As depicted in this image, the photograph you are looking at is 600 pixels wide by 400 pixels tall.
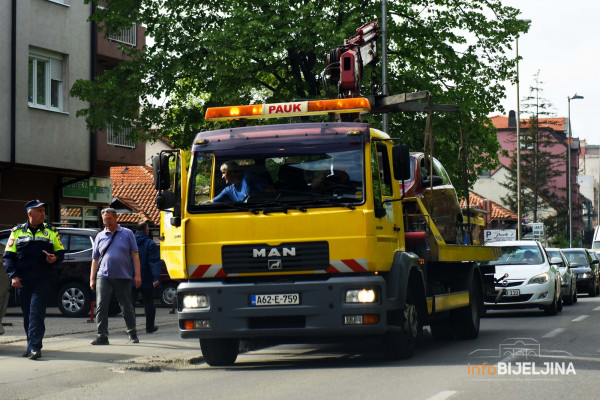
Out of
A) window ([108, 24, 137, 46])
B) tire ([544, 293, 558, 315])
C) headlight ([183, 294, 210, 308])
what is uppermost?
window ([108, 24, 137, 46])

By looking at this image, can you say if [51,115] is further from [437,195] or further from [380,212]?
[380,212]

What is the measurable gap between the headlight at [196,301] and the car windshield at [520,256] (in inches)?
460

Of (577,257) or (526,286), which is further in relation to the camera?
(577,257)

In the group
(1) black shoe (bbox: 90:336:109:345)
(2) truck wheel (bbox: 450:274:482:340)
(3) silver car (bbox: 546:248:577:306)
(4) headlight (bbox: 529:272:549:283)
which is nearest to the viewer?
(1) black shoe (bbox: 90:336:109:345)

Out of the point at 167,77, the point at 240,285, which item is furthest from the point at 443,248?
the point at 167,77

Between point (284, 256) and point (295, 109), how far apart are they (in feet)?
7.08

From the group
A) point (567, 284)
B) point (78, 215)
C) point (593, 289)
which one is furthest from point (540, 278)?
point (78, 215)

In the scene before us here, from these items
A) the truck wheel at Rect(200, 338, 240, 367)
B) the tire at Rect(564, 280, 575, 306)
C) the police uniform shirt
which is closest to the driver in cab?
the truck wheel at Rect(200, 338, 240, 367)

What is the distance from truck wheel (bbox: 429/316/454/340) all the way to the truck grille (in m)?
4.53

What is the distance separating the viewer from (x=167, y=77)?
95.4 feet

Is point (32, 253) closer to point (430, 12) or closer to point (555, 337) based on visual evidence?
point (555, 337)

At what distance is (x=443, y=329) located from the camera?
50.6ft

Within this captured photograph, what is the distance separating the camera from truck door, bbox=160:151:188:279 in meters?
11.6

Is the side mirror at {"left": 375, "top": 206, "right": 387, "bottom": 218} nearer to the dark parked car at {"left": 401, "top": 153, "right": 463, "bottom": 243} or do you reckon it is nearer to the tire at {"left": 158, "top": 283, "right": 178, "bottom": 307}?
the dark parked car at {"left": 401, "top": 153, "right": 463, "bottom": 243}
